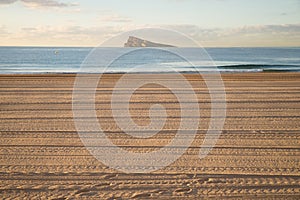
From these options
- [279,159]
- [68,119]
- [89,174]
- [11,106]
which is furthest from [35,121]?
[279,159]

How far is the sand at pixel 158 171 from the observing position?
4.79 m

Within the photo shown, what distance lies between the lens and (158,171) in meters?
5.51

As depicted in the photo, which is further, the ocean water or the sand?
the ocean water

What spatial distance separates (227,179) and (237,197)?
59 cm

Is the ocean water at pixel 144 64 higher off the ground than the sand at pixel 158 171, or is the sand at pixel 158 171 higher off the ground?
the ocean water at pixel 144 64

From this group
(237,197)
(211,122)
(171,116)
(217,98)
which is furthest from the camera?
(217,98)

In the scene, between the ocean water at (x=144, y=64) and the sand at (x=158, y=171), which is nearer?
the sand at (x=158, y=171)

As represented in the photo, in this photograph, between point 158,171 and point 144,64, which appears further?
point 144,64

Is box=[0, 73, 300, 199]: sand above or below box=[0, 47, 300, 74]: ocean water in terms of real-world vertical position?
below

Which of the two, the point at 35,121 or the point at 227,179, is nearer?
the point at 227,179

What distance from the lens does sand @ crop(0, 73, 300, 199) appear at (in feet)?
15.7

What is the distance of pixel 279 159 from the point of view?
19.8 feet

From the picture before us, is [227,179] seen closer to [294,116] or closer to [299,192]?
[299,192]

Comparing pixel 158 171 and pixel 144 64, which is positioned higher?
pixel 144 64
